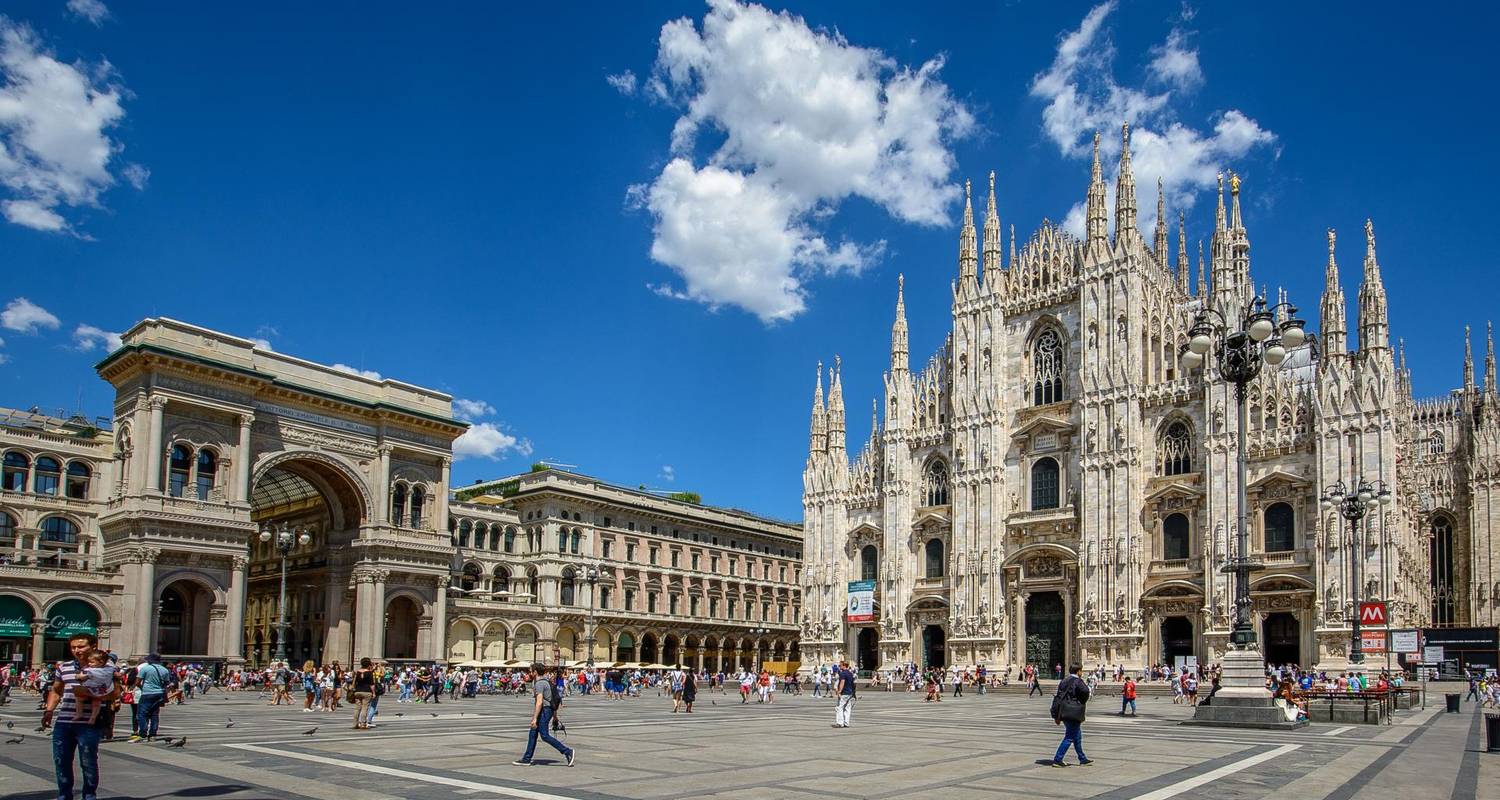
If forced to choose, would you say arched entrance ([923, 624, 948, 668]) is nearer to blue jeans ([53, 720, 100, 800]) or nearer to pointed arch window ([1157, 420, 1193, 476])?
pointed arch window ([1157, 420, 1193, 476])

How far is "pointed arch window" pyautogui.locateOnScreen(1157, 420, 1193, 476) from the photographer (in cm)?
5544

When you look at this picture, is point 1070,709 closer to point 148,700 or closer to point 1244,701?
point 1244,701

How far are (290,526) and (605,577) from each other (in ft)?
74.7

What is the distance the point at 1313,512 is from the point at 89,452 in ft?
184

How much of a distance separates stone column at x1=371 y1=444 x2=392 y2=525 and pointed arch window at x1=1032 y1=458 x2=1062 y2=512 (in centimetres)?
3242

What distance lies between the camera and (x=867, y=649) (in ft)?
221

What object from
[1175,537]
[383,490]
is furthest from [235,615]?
[1175,537]

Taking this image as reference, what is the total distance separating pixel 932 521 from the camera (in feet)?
210

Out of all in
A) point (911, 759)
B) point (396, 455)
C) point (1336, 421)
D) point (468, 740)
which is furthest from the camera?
point (396, 455)

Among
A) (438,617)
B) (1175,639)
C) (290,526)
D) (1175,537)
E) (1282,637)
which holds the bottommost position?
(438,617)

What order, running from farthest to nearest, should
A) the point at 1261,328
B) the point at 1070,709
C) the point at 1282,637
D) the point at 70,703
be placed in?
1. the point at 1282,637
2. the point at 1261,328
3. the point at 1070,709
4. the point at 70,703

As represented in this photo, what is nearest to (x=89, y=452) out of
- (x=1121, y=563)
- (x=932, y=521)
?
(x=932, y=521)

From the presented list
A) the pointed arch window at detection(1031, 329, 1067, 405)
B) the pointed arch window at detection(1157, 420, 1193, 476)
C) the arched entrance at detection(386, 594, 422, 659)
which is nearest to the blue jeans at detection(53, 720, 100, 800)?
the arched entrance at detection(386, 594, 422, 659)

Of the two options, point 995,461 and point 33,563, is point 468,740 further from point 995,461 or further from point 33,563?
point 995,461
